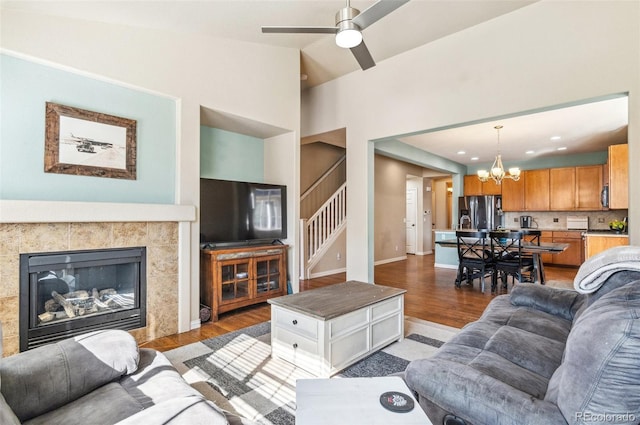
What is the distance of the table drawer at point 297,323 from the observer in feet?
7.61

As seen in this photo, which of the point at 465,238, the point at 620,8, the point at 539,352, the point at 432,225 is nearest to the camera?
the point at 539,352

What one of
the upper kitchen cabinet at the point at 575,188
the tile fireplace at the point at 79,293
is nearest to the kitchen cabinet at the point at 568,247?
the upper kitchen cabinet at the point at 575,188

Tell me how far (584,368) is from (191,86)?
3780 mm

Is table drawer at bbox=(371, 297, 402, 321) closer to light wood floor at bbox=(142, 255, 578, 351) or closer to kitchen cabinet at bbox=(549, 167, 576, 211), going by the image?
light wood floor at bbox=(142, 255, 578, 351)

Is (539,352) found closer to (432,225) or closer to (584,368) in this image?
Result: (584,368)

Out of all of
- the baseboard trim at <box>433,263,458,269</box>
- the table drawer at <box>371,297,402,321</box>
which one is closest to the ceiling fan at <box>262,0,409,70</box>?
the table drawer at <box>371,297,402,321</box>

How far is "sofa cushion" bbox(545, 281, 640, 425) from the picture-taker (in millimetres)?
915

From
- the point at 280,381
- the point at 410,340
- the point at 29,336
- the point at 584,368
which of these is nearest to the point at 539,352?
the point at 584,368

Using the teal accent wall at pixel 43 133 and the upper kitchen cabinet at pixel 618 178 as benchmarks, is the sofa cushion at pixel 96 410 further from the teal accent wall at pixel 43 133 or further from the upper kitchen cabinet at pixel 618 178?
the upper kitchen cabinet at pixel 618 178

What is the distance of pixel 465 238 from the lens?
5.27 m

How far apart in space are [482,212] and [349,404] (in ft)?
27.4

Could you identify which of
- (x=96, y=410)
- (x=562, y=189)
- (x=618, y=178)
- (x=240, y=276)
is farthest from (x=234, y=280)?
(x=562, y=189)

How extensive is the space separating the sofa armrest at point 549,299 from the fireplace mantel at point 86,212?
10.2ft

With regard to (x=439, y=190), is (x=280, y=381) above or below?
below
